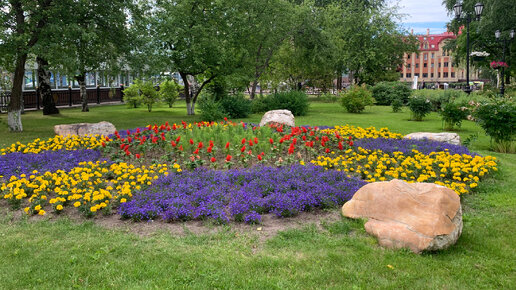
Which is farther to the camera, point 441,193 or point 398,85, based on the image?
point 398,85

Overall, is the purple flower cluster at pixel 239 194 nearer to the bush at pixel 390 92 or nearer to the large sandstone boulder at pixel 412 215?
the large sandstone boulder at pixel 412 215

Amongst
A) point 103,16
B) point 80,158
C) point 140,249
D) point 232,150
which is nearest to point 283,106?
point 103,16

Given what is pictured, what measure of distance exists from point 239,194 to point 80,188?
7.95 ft

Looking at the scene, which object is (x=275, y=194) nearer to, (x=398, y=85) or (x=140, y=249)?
(x=140, y=249)

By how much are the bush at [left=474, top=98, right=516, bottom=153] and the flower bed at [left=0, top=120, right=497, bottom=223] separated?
184cm

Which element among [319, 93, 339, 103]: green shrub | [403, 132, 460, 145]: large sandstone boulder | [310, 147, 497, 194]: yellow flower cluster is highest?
[319, 93, 339, 103]: green shrub

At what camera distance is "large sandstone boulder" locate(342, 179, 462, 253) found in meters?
4.14

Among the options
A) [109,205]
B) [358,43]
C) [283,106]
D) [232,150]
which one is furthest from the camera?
[358,43]

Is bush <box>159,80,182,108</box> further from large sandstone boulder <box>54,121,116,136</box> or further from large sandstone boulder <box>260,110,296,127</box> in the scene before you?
large sandstone boulder <box>54,121,116,136</box>

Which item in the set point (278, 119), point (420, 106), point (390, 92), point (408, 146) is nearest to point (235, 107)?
point (278, 119)

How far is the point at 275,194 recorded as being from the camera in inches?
222

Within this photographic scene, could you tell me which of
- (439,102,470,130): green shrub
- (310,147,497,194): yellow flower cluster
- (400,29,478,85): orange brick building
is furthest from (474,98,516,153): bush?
(400,29,478,85): orange brick building

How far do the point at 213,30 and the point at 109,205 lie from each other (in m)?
15.3

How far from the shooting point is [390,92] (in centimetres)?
2964
